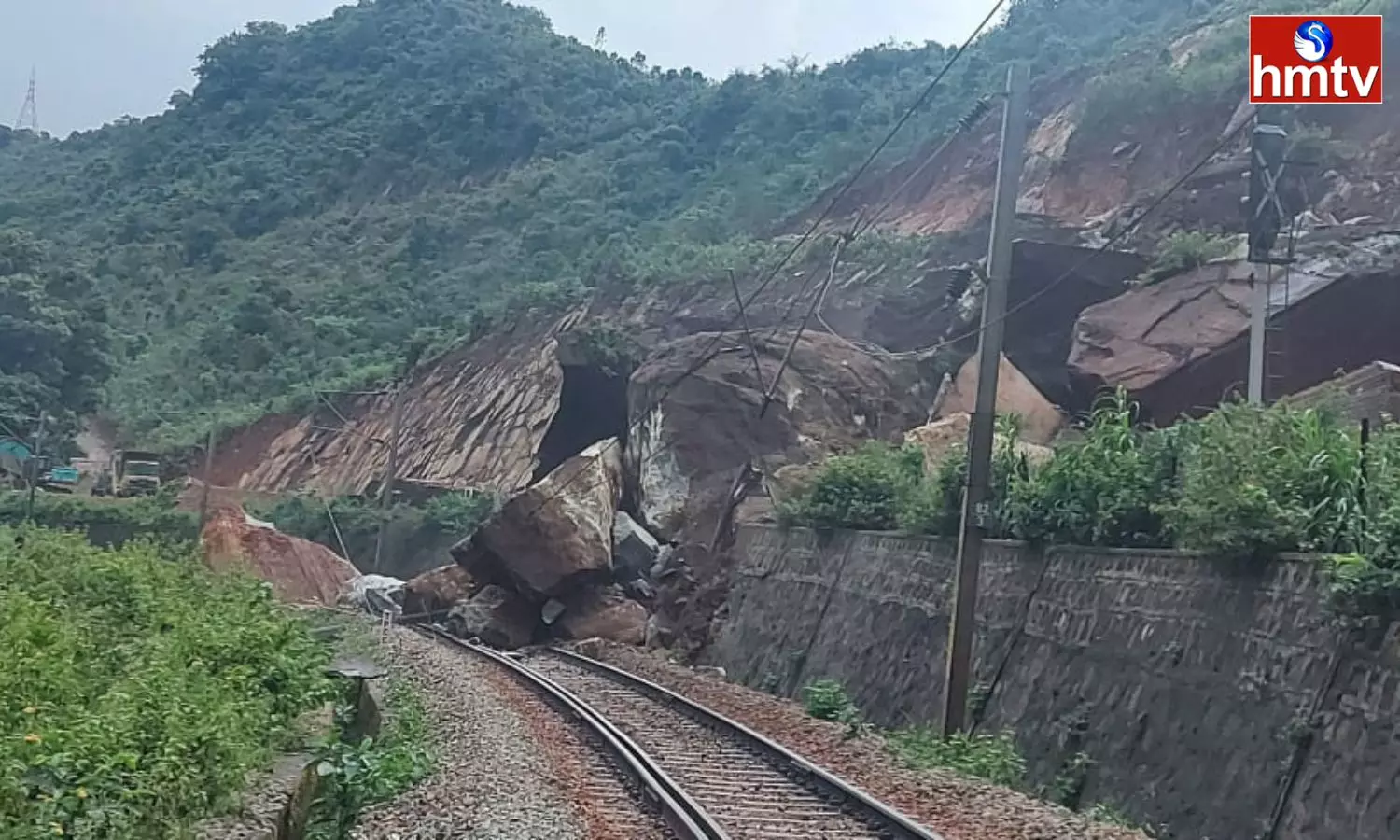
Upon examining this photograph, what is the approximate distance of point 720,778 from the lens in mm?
12477

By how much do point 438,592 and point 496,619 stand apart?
10.5ft

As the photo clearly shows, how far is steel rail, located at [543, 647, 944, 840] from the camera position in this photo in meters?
9.95

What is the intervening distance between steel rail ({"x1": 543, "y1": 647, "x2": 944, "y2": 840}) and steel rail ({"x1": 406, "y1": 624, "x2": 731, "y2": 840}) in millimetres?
1197

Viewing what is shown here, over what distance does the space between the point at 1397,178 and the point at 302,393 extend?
47.1 meters

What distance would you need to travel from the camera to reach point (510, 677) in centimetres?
2208

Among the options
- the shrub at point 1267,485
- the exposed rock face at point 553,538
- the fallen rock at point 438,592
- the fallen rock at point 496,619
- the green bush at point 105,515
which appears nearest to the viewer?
the shrub at point 1267,485

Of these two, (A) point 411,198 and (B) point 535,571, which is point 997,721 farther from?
(A) point 411,198

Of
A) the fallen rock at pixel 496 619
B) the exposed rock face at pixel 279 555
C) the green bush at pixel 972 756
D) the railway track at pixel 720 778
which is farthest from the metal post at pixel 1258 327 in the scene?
the exposed rock face at pixel 279 555

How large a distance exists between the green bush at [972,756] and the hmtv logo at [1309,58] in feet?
31.2

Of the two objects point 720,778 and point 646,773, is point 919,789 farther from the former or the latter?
point 646,773

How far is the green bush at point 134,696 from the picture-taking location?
A: 6.01 meters

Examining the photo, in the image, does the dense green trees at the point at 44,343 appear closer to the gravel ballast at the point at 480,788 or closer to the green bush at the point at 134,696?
the green bush at the point at 134,696

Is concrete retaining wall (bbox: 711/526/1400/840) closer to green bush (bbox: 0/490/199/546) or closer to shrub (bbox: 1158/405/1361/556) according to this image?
shrub (bbox: 1158/405/1361/556)

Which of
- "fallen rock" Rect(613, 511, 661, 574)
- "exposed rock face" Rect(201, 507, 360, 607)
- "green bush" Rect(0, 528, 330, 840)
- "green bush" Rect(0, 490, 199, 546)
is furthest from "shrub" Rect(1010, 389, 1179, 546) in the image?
"green bush" Rect(0, 490, 199, 546)
